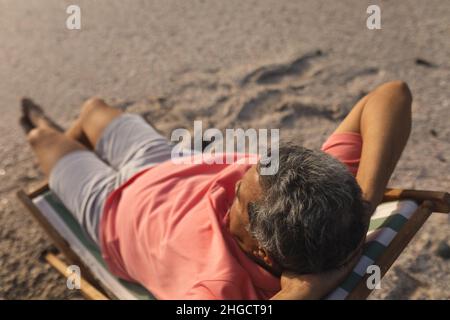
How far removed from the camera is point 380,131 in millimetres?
1959

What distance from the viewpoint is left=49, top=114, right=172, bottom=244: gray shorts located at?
2.46 meters

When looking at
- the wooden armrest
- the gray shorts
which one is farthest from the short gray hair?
the gray shorts

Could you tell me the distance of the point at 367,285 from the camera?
5.25ft

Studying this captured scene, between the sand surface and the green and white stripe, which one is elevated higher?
the sand surface

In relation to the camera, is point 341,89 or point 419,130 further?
point 341,89

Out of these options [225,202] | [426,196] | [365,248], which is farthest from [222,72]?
[365,248]

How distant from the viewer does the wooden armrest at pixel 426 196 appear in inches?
72.0

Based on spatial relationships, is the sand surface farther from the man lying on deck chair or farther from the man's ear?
the man's ear

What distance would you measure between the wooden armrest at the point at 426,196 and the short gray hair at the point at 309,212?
0.47 metres

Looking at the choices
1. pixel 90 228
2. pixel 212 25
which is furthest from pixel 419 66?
pixel 90 228

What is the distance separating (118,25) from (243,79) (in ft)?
4.75

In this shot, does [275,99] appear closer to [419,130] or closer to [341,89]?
[341,89]

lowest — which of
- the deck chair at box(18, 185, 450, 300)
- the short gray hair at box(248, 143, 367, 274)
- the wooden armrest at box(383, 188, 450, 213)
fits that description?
the deck chair at box(18, 185, 450, 300)

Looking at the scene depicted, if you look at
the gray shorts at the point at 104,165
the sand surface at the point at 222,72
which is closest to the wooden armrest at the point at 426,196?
the sand surface at the point at 222,72
